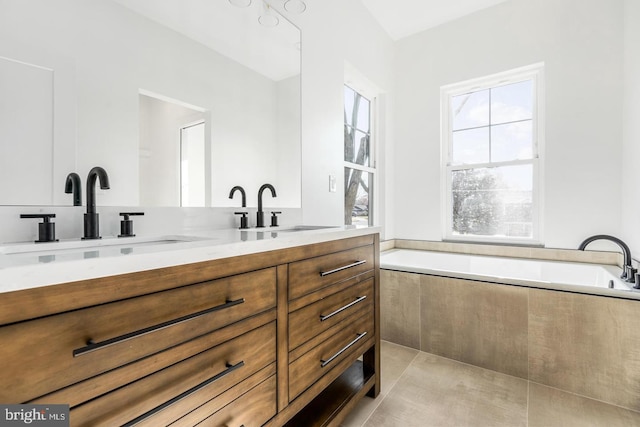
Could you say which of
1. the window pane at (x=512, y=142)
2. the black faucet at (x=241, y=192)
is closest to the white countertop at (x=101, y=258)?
the black faucet at (x=241, y=192)

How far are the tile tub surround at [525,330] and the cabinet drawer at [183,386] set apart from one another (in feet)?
4.84

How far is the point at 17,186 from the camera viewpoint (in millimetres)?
856

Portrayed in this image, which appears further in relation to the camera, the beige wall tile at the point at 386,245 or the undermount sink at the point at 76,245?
the beige wall tile at the point at 386,245

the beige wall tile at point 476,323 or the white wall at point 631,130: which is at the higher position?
the white wall at point 631,130

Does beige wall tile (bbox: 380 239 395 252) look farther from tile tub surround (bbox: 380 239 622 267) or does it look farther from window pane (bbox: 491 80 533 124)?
window pane (bbox: 491 80 533 124)

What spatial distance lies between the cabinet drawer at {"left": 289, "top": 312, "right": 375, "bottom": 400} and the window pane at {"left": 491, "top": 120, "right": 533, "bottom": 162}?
7.04 feet

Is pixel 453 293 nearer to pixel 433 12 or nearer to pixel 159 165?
pixel 159 165

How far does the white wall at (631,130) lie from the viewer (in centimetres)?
200

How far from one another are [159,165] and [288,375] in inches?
36.1

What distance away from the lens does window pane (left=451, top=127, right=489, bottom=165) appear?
2879 millimetres

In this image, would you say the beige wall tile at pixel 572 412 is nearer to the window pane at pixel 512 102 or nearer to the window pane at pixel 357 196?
the window pane at pixel 357 196

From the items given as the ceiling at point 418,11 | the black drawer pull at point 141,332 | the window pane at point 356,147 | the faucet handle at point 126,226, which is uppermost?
the ceiling at point 418,11

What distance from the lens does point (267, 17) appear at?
1.71m

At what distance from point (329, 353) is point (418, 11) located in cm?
296
